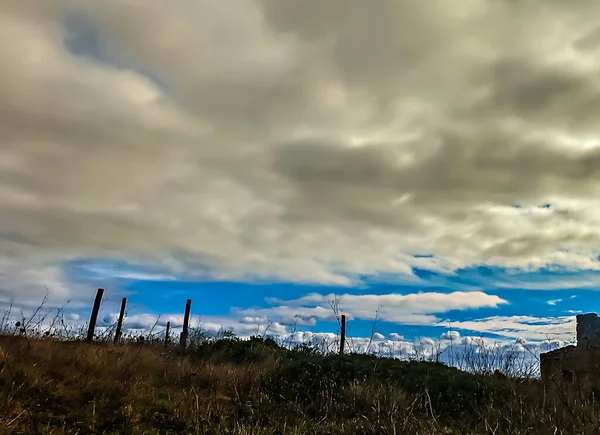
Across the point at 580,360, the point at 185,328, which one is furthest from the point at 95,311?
the point at 580,360

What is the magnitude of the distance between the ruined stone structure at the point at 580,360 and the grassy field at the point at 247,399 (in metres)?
0.37

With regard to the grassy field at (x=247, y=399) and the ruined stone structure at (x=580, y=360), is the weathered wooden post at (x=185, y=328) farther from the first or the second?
the ruined stone structure at (x=580, y=360)

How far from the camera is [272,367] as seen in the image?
16.9m

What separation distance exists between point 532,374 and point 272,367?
9145 mm

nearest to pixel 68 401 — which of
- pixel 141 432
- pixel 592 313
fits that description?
pixel 141 432

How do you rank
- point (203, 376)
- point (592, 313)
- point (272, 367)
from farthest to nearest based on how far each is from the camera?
point (592, 313) < point (272, 367) < point (203, 376)

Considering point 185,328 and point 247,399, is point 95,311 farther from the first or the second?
point 247,399

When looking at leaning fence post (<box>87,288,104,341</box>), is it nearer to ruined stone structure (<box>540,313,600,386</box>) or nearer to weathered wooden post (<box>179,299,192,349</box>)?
weathered wooden post (<box>179,299,192,349</box>)

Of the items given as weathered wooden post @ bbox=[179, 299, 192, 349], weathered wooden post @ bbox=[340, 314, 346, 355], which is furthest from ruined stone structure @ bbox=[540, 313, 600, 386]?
weathered wooden post @ bbox=[179, 299, 192, 349]

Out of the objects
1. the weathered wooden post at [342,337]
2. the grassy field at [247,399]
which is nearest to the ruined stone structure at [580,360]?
the grassy field at [247,399]

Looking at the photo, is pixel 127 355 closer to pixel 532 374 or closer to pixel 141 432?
pixel 141 432

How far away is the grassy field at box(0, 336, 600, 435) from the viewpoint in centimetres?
728

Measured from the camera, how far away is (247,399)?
445 inches

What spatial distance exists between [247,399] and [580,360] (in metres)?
8.50
